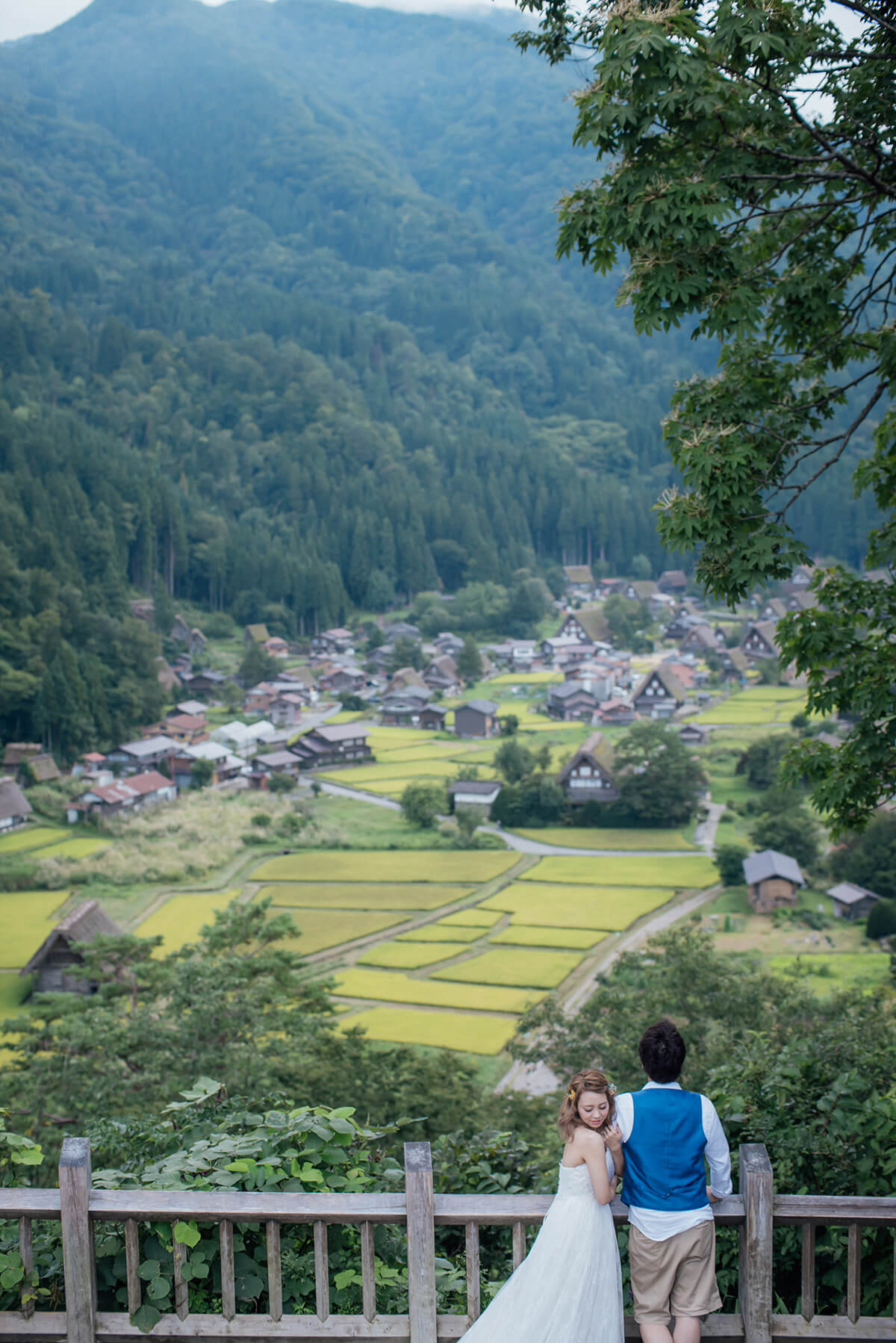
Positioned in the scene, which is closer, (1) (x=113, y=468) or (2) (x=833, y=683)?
(2) (x=833, y=683)

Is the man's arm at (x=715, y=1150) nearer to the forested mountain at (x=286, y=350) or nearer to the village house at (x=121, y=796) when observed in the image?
the village house at (x=121, y=796)

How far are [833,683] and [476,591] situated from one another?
61192 mm

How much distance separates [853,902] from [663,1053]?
2212cm

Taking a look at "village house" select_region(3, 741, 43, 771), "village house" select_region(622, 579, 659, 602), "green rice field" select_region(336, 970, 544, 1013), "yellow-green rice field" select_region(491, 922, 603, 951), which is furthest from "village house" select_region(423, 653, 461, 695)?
"green rice field" select_region(336, 970, 544, 1013)

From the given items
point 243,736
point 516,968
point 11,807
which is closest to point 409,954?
point 516,968

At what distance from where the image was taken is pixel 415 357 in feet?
370

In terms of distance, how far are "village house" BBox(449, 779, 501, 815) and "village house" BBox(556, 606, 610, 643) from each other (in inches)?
1110

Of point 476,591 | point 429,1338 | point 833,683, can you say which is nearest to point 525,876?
point 833,683

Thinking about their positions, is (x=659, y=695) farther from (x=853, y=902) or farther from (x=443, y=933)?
(x=443, y=933)

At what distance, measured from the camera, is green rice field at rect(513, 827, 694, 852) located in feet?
97.0

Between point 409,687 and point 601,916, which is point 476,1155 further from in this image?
point 409,687

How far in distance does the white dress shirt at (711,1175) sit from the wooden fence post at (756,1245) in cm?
6

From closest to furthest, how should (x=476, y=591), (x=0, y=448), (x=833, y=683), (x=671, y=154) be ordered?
1. (x=671, y=154)
2. (x=833, y=683)
3. (x=0, y=448)
4. (x=476, y=591)

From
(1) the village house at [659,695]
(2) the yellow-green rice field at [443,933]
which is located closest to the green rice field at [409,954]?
(2) the yellow-green rice field at [443,933]
